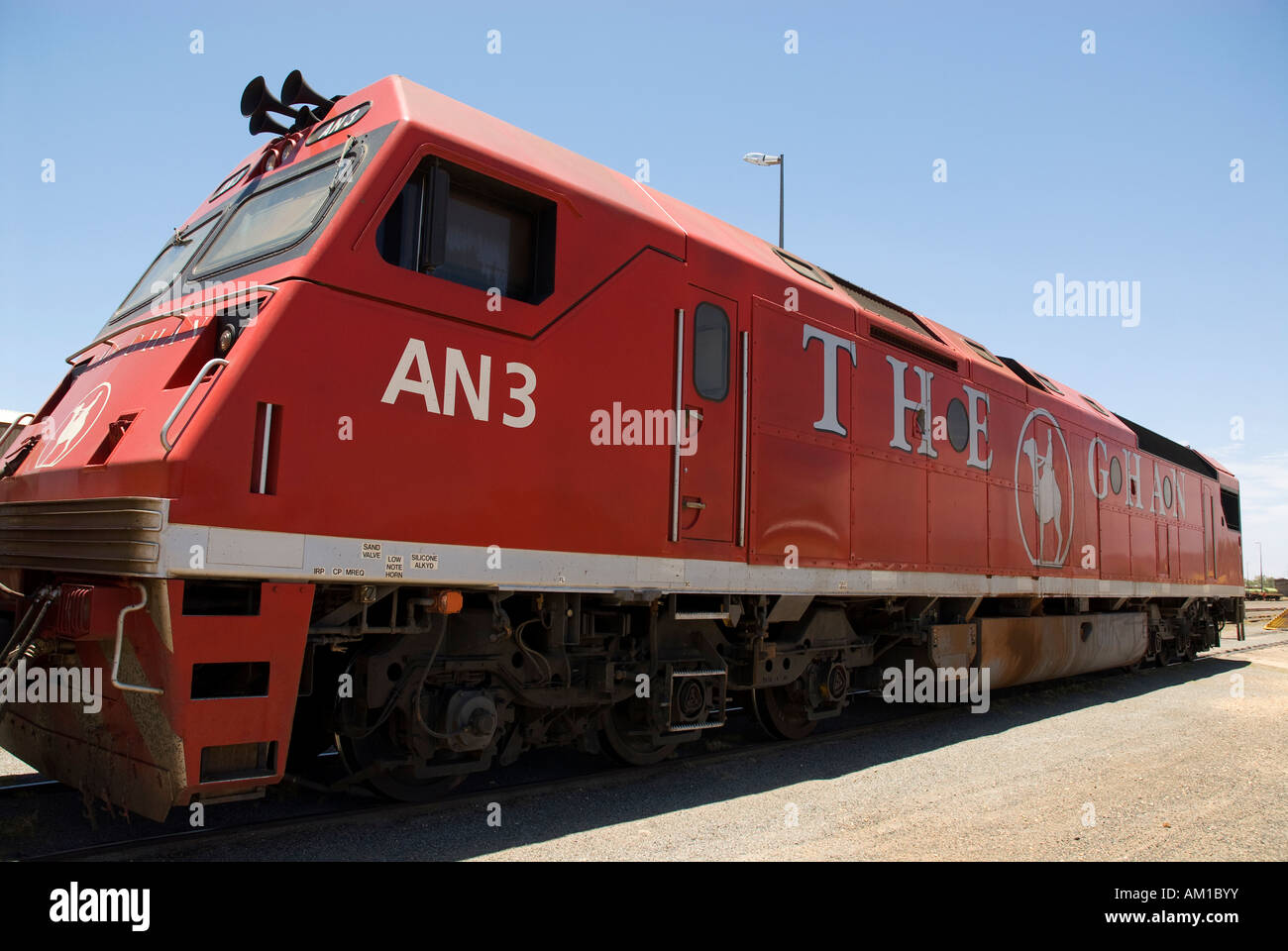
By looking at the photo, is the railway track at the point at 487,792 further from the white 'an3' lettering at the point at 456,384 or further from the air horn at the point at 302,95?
the air horn at the point at 302,95

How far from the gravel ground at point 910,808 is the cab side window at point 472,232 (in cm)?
294

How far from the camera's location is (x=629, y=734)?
6203 mm

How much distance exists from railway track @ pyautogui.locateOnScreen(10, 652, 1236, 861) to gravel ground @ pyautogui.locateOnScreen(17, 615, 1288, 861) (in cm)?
6

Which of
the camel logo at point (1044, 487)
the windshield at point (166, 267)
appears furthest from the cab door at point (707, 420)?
the camel logo at point (1044, 487)

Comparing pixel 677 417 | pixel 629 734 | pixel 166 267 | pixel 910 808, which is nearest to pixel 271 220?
pixel 166 267

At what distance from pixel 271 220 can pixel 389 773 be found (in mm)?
3165

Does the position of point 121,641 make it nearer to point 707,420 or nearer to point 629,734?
point 629,734

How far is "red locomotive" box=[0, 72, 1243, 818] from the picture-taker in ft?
12.8

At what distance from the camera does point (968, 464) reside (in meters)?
9.12

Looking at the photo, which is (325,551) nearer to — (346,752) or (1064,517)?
(346,752)

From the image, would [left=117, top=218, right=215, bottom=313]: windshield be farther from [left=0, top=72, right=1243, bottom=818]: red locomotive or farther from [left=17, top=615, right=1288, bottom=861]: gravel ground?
[left=17, top=615, right=1288, bottom=861]: gravel ground

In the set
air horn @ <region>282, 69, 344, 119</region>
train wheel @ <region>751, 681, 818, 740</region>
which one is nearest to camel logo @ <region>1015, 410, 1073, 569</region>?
train wheel @ <region>751, 681, 818, 740</region>

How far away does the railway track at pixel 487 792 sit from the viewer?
430cm
